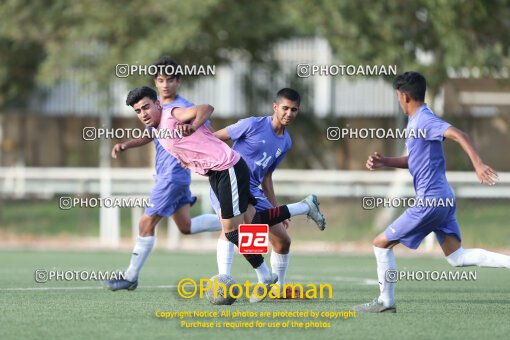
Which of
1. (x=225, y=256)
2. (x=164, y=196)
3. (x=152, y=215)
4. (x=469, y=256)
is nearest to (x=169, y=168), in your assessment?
(x=164, y=196)

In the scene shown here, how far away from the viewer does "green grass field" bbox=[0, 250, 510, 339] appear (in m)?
8.94

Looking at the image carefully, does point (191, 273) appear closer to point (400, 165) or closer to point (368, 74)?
point (400, 165)

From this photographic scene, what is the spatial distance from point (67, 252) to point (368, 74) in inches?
253

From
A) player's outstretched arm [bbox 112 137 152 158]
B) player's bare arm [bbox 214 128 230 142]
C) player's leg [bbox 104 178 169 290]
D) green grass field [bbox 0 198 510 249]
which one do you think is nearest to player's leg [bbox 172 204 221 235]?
player's leg [bbox 104 178 169 290]

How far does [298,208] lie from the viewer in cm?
1169

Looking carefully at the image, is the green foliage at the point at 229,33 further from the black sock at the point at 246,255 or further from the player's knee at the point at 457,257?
the player's knee at the point at 457,257

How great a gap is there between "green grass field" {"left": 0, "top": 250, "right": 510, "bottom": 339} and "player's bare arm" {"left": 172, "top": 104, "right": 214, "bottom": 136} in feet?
5.01

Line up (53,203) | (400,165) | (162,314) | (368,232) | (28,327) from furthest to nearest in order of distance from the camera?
1. (53,203)
2. (368,232)
3. (400,165)
4. (162,314)
5. (28,327)

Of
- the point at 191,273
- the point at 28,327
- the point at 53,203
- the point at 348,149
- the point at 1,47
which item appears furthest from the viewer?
the point at 348,149

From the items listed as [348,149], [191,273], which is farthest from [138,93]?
[348,149]

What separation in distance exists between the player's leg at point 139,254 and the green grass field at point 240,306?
141 millimetres

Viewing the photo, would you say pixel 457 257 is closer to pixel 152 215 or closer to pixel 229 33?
pixel 152 215

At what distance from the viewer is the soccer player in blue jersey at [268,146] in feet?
38.1

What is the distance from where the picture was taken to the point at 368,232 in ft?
75.0
